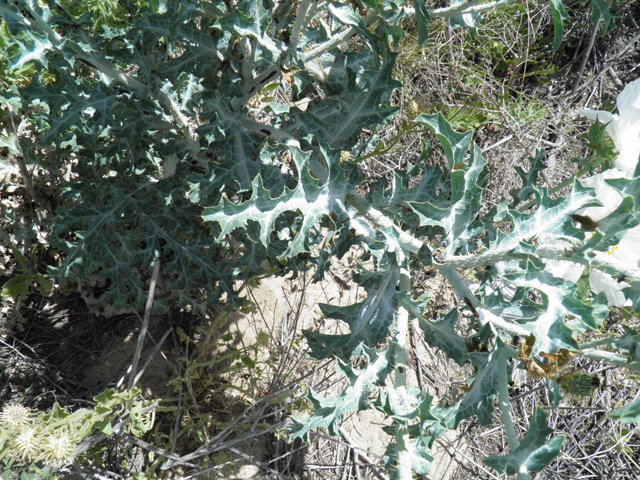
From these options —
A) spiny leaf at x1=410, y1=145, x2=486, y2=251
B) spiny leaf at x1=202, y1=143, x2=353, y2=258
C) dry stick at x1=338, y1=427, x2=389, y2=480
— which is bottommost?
dry stick at x1=338, y1=427, x2=389, y2=480

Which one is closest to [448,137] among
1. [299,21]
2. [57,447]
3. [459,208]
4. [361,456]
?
[459,208]

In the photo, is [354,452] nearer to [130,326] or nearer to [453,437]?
[453,437]

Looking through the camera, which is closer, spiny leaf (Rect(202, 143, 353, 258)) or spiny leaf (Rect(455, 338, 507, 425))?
spiny leaf (Rect(202, 143, 353, 258))

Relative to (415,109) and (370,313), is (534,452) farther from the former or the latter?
(415,109)

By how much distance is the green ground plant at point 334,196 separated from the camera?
1251mm

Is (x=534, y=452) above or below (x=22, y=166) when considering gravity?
below

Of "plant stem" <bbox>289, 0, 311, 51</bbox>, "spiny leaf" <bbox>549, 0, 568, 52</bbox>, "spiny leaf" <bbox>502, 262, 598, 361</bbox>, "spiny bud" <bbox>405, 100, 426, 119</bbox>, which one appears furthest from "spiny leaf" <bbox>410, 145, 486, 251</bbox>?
"spiny bud" <bbox>405, 100, 426, 119</bbox>

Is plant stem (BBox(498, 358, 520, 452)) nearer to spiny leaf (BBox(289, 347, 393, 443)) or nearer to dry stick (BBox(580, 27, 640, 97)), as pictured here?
spiny leaf (BBox(289, 347, 393, 443))

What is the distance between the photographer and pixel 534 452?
1.16 metres

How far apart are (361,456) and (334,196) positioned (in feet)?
5.12

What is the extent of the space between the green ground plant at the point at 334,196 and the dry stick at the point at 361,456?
762 mm

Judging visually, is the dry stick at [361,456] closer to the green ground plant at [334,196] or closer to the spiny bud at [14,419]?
the green ground plant at [334,196]

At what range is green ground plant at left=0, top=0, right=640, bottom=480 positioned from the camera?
1251 mm

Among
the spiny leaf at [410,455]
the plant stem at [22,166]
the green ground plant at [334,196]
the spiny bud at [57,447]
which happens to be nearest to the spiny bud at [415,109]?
the green ground plant at [334,196]
